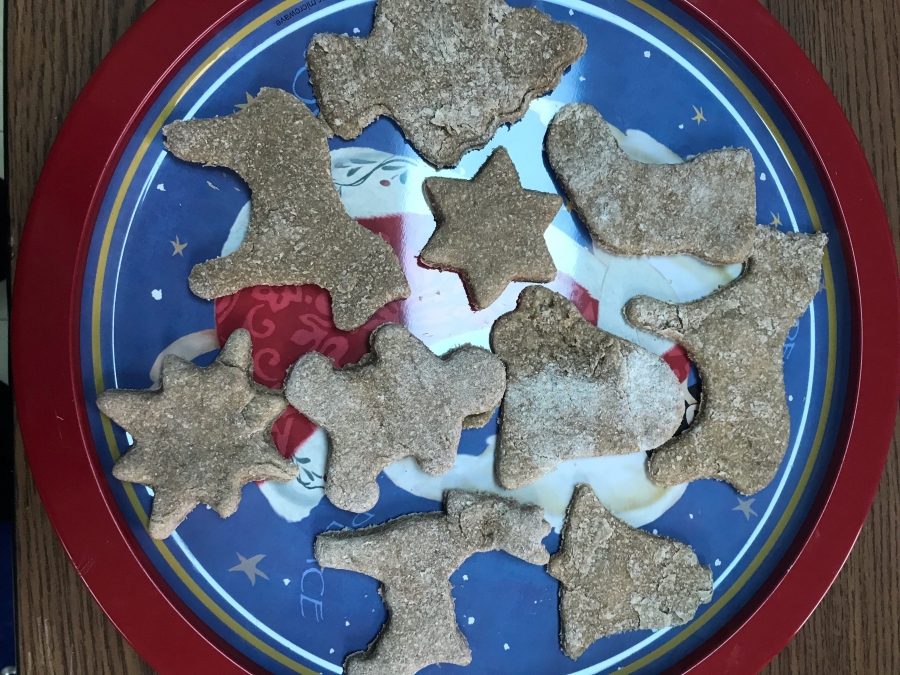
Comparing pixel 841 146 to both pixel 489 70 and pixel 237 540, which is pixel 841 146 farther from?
→ pixel 237 540

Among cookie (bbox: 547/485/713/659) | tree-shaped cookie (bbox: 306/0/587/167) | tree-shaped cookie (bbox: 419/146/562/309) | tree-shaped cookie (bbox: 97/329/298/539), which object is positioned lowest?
cookie (bbox: 547/485/713/659)

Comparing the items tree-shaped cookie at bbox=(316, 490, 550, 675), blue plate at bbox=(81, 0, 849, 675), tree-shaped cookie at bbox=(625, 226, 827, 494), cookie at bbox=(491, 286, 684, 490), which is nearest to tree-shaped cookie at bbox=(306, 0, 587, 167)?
blue plate at bbox=(81, 0, 849, 675)

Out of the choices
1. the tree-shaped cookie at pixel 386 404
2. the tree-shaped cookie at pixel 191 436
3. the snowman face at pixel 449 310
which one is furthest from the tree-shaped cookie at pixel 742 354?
the tree-shaped cookie at pixel 191 436

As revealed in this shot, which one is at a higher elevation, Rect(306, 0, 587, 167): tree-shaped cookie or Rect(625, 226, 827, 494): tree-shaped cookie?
Rect(306, 0, 587, 167): tree-shaped cookie

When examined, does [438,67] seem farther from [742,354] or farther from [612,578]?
[612,578]

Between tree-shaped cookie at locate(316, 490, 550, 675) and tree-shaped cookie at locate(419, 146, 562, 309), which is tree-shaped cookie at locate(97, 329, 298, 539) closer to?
tree-shaped cookie at locate(316, 490, 550, 675)

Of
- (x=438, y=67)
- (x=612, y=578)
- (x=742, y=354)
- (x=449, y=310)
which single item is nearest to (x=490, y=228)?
(x=449, y=310)

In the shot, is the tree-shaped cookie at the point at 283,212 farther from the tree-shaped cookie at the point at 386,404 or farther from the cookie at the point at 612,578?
the cookie at the point at 612,578
